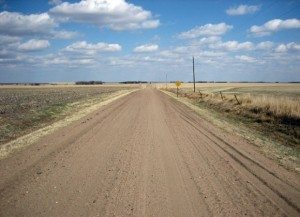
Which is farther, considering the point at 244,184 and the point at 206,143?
the point at 206,143

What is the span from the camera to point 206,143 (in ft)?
39.4

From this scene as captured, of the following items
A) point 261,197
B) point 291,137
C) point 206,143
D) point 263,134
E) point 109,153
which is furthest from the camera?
point 263,134

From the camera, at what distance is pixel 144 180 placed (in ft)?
24.8

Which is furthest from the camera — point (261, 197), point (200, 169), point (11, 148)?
point (11, 148)

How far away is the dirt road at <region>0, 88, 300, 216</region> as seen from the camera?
5.95 meters

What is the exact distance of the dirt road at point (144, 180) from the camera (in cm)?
595

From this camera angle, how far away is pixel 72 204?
6.09 meters

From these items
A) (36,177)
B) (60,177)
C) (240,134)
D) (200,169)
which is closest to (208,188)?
(200,169)

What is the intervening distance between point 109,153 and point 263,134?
780 centimetres

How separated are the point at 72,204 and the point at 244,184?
357 cm

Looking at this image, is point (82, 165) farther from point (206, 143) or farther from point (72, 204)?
point (206, 143)

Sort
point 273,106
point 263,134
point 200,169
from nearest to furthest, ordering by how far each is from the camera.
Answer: point 200,169
point 263,134
point 273,106

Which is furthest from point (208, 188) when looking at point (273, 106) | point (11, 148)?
point (273, 106)

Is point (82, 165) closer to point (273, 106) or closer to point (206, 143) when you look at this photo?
point (206, 143)
